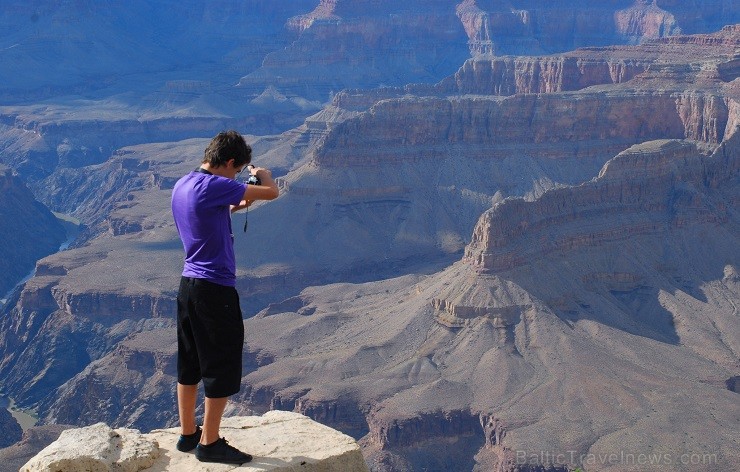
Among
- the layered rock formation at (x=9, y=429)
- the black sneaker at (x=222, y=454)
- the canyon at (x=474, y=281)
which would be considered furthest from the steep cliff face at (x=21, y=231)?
→ the black sneaker at (x=222, y=454)

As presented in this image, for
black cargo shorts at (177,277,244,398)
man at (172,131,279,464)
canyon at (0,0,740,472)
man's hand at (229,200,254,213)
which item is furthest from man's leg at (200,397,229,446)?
canyon at (0,0,740,472)

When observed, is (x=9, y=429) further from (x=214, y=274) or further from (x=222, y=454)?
(x=214, y=274)

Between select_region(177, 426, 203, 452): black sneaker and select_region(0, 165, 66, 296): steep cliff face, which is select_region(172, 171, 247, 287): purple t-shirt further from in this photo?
select_region(0, 165, 66, 296): steep cliff face

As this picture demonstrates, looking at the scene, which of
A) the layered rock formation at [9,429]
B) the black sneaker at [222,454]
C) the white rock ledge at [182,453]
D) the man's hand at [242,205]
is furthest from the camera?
the layered rock formation at [9,429]

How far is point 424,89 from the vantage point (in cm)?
14338

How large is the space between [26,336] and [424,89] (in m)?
60.6

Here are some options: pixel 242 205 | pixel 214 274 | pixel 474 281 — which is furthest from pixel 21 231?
pixel 214 274

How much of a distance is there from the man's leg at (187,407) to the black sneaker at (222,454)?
650mm

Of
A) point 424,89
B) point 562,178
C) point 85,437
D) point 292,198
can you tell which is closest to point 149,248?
point 292,198

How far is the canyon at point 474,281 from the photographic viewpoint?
60969mm

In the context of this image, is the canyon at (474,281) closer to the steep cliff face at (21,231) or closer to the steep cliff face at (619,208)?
the steep cliff face at (619,208)

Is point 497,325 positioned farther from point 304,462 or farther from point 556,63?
point 556,63

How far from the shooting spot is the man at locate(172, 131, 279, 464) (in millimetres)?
17500

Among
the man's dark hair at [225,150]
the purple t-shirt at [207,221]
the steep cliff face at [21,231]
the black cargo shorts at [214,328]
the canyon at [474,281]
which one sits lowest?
the steep cliff face at [21,231]
